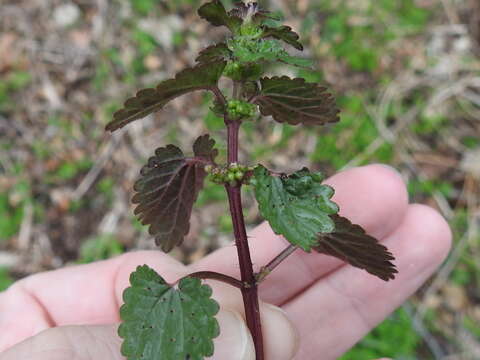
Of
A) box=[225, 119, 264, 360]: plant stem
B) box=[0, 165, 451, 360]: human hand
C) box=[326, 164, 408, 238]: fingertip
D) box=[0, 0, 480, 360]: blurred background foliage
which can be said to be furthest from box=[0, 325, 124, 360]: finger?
box=[0, 0, 480, 360]: blurred background foliage

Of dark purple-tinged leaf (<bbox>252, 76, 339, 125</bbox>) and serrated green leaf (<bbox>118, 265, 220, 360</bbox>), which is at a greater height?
dark purple-tinged leaf (<bbox>252, 76, 339, 125</bbox>)

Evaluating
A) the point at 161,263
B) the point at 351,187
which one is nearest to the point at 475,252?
the point at 351,187

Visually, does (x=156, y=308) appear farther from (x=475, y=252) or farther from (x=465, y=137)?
(x=465, y=137)

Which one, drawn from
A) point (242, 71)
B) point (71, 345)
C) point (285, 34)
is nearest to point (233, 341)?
point (71, 345)

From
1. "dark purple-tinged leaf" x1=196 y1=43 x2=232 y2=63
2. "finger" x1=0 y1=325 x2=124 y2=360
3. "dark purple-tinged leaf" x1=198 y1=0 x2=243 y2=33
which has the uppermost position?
"dark purple-tinged leaf" x1=198 y1=0 x2=243 y2=33

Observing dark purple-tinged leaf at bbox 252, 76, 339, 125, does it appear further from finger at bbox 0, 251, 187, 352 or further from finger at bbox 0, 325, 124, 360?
finger at bbox 0, 251, 187, 352

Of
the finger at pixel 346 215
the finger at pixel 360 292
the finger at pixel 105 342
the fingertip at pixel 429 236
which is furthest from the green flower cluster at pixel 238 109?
the fingertip at pixel 429 236

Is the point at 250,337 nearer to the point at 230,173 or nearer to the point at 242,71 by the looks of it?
the point at 230,173
